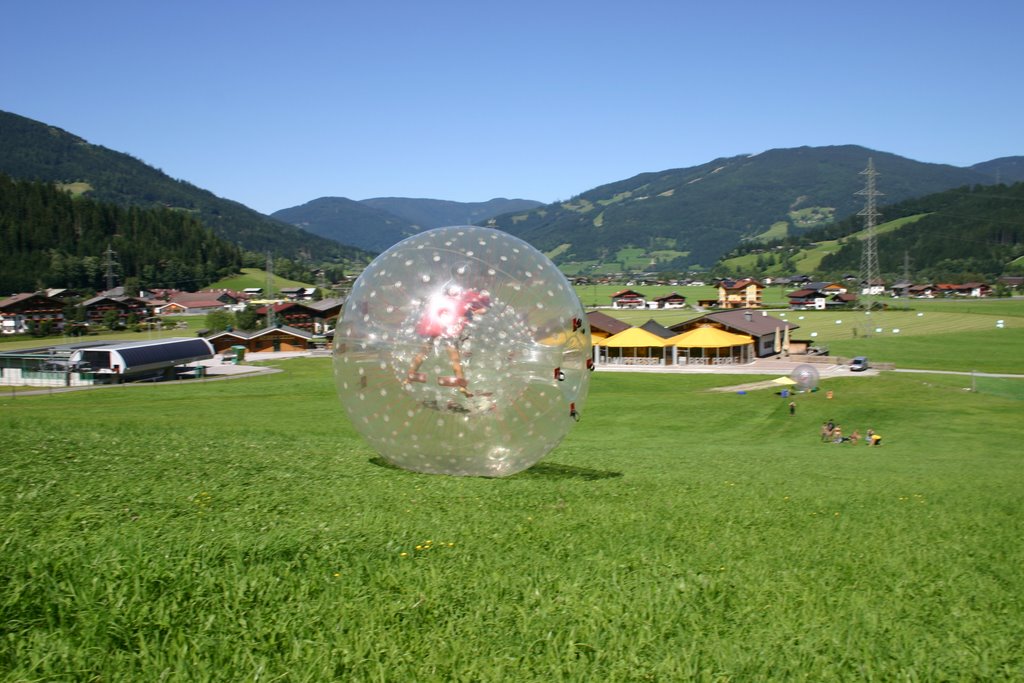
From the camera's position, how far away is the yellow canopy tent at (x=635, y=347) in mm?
74688

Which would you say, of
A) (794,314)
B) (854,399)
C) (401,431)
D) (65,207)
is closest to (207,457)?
(401,431)

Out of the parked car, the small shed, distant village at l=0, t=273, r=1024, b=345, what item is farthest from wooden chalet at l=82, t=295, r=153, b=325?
the parked car

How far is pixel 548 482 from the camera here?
1373cm

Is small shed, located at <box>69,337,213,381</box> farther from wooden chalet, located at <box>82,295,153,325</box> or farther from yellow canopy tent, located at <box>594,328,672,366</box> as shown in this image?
wooden chalet, located at <box>82,295,153,325</box>

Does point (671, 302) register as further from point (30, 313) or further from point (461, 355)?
point (461, 355)

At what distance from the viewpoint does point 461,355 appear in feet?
37.2

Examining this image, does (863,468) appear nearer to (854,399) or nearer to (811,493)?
(811,493)

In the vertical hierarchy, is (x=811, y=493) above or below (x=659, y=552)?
below

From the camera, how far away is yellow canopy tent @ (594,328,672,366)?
74688mm

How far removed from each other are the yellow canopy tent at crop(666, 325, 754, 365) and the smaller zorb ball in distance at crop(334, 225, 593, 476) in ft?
205

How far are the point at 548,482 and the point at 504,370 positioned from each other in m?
3.14

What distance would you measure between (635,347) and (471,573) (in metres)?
69.6

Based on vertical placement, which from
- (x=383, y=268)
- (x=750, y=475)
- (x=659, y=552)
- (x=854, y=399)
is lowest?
(x=854, y=399)

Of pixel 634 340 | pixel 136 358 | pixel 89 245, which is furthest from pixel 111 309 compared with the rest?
pixel 634 340
